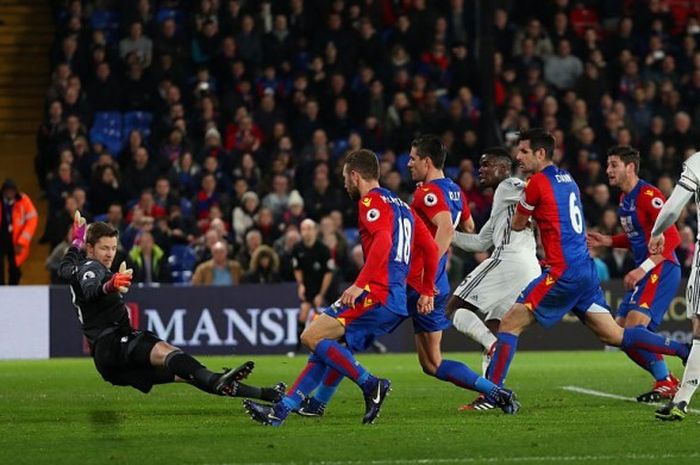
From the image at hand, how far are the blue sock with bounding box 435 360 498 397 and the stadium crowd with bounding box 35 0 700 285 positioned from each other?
10134mm

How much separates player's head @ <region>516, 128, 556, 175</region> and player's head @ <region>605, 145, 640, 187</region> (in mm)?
1525

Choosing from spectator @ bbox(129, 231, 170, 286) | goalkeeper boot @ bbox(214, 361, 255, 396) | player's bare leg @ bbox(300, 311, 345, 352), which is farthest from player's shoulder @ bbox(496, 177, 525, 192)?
spectator @ bbox(129, 231, 170, 286)

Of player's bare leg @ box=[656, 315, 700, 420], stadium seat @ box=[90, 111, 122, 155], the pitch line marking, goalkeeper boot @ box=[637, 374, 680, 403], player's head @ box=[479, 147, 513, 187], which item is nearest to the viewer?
the pitch line marking

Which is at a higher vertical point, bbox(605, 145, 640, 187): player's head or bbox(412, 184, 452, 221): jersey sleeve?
bbox(605, 145, 640, 187): player's head

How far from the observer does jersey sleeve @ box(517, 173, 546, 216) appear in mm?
11391

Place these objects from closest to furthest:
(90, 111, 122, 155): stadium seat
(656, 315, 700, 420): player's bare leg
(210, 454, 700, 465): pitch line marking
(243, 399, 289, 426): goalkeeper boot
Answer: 1. (210, 454, 700, 465): pitch line marking
2. (656, 315, 700, 420): player's bare leg
3. (243, 399, 289, 426): goalkeeper boot
4. (90, 111, 122, 155): stadium seat

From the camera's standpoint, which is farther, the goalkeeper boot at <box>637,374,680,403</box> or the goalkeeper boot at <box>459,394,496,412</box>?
the goalkeeper boot at <box>637,374,680,403</box>

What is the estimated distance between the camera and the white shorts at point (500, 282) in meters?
13.1

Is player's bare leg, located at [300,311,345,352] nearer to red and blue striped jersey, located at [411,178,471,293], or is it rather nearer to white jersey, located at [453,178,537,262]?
red and blue striped jersey, located at [411,178,471,293]

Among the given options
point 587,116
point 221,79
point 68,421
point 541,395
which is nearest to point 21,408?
point 68,421

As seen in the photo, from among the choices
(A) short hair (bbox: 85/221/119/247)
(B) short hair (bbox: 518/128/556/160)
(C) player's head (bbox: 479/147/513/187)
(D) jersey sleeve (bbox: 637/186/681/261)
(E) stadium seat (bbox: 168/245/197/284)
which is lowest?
(E) stadium seat (bbox: 168/245/197/284)

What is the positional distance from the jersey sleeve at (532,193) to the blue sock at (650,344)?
138 cm

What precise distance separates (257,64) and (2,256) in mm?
5667

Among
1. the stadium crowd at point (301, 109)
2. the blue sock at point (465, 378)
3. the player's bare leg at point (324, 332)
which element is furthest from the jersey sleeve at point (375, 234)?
the stadium crowd at point (301, 109)
